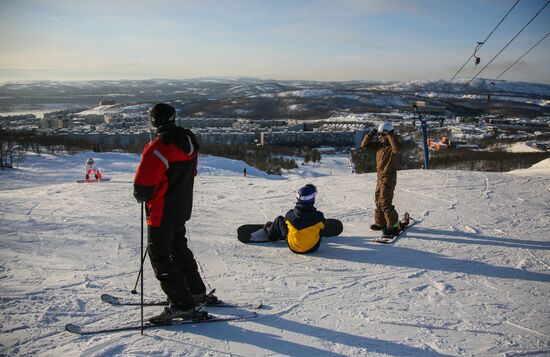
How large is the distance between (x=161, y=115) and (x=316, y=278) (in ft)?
7.56

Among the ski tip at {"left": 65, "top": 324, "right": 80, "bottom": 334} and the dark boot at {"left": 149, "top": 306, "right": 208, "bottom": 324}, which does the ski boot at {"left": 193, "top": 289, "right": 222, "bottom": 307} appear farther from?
the ski tip at {"left": 65, "top": 324, "right": 80, "bottom": 334}

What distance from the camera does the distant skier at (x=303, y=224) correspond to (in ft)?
15.4

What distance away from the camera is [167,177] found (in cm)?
308

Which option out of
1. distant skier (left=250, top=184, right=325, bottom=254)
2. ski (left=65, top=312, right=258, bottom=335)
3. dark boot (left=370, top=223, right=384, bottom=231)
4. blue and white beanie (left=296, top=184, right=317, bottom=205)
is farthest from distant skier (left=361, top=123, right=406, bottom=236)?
ski (left=65, top=312, right=258, bottom=335)

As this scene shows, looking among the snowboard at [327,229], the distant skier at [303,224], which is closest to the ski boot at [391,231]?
the snowboard at [327,229]

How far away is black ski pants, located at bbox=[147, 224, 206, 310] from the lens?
10.2 ft

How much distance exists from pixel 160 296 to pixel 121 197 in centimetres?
505

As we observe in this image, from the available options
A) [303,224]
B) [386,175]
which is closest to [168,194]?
[303,224]

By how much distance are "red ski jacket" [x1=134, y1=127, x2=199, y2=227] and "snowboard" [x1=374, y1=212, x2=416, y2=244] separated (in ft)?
10.0

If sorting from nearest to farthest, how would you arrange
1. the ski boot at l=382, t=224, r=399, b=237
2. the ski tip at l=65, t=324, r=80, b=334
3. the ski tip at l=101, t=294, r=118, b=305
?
the ski tip at l=65, t=324, r=80, b=334
the ski tip at l=101, t=294, r=118, b=305
the ski boot at l=382, t=224, r=399, b=237

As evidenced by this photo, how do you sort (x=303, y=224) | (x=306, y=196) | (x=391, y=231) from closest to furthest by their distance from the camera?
(x=306, y=196) < (x=303, y=224) < (x=391, y=231)

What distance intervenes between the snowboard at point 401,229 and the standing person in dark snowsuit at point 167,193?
9.67 ft

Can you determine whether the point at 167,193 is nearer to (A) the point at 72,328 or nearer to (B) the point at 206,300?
(B) the point at 206,300

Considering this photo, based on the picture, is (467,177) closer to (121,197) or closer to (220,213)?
(220,213)
